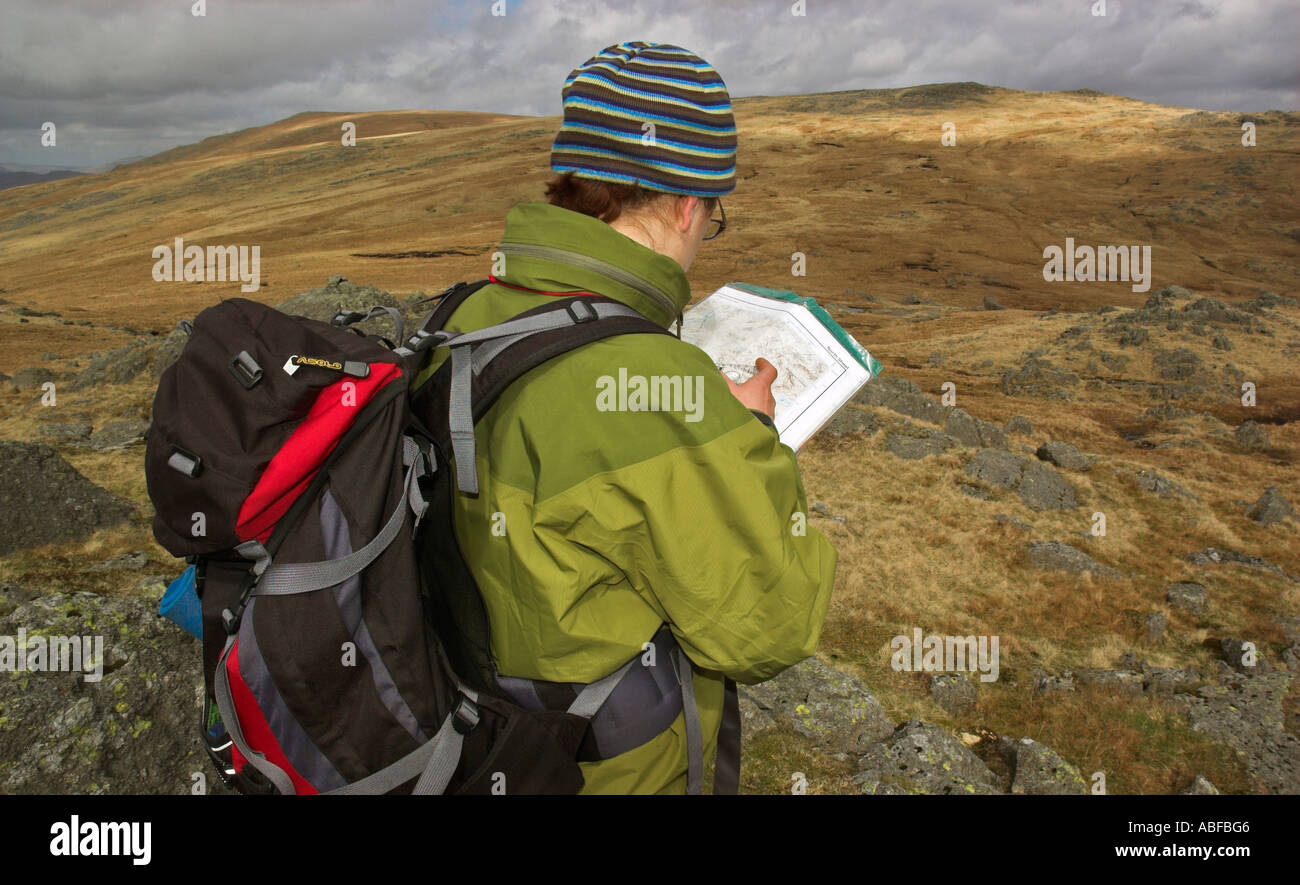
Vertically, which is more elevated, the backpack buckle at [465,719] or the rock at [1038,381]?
the rock at [1038,381]

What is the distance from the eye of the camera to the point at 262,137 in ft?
493

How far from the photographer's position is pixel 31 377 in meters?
21.3

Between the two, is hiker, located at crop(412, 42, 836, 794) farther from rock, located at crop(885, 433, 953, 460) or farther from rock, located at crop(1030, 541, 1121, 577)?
rock, located at crop(885, 433, 953, 460)

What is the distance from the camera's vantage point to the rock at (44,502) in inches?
355

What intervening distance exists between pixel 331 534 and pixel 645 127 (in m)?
1.43

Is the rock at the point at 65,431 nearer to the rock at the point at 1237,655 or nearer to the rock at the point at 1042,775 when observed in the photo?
the rock at the point at 1042,775

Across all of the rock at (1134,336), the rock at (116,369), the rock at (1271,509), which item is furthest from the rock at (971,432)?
the rock at (116,369)

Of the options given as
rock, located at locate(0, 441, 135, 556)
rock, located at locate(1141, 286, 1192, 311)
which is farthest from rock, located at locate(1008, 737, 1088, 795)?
rock, located at locate(1141, 286, 1192, 311)

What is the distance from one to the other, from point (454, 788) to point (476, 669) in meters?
0.34

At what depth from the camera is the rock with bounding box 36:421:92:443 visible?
1531 centimetres

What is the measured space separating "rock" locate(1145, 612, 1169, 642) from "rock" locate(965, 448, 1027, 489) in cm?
487

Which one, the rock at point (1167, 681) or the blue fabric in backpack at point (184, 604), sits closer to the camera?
the blue fabric in backpack at point (184, 604)

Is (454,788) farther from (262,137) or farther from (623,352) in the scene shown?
(262,137)

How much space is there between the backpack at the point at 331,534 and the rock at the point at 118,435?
15.9 metres
